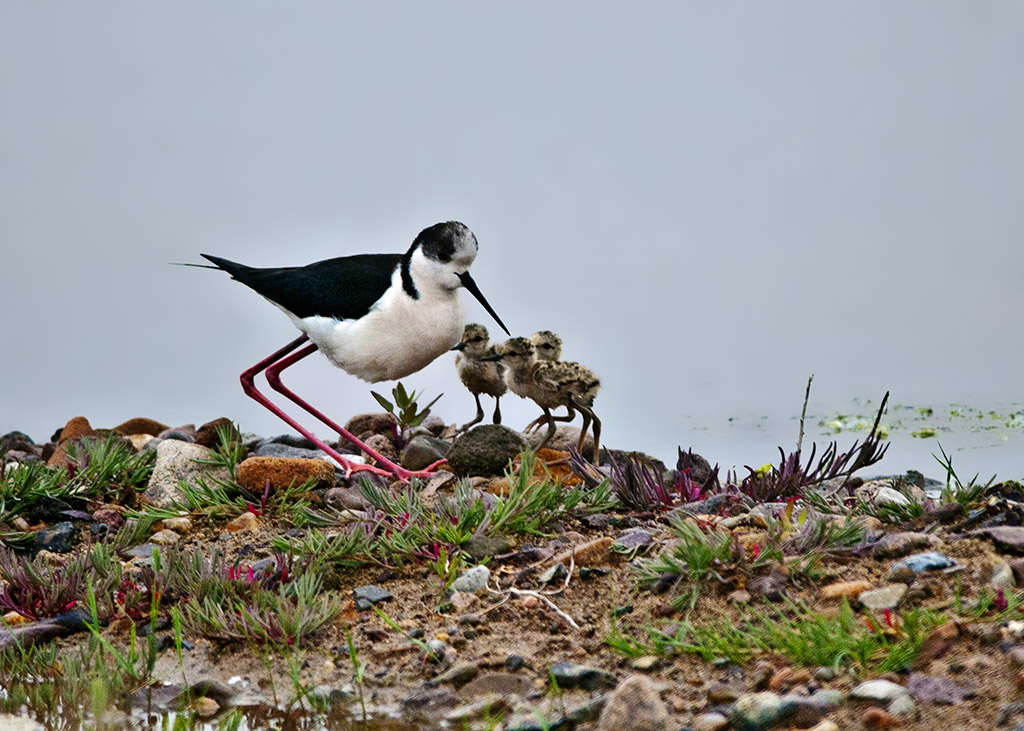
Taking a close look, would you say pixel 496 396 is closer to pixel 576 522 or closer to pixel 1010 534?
pixel 576 522

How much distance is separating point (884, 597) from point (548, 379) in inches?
137

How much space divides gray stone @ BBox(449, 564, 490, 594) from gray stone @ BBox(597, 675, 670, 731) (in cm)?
129

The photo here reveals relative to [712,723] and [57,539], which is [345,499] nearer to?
[57,539]

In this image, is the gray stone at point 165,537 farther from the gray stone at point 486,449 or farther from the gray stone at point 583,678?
the gray stone at point 583,678

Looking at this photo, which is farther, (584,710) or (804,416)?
(804,416)

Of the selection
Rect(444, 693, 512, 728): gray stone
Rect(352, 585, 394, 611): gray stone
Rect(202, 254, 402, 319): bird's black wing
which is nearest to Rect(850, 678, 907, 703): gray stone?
Rect(444, 693, 512, 728): gray stone

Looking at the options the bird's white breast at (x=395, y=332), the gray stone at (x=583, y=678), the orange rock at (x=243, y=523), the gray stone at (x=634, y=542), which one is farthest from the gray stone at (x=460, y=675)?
the bird's white breast at (x=395, y=332)

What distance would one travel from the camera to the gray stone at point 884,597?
4.38 m

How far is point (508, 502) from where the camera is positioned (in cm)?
552

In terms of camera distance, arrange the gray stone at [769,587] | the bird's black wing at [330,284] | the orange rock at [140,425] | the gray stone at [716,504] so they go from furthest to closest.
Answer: the orange rock at [140,425]
the bird's black wing at [330,284]
the gray stone at [716,504]
the gray stone at [769,587]

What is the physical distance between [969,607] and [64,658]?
3.81 metres

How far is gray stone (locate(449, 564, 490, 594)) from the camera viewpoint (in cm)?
500

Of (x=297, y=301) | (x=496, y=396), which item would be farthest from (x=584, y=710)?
(x=496, y=396)

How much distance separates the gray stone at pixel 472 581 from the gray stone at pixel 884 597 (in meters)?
1.68
